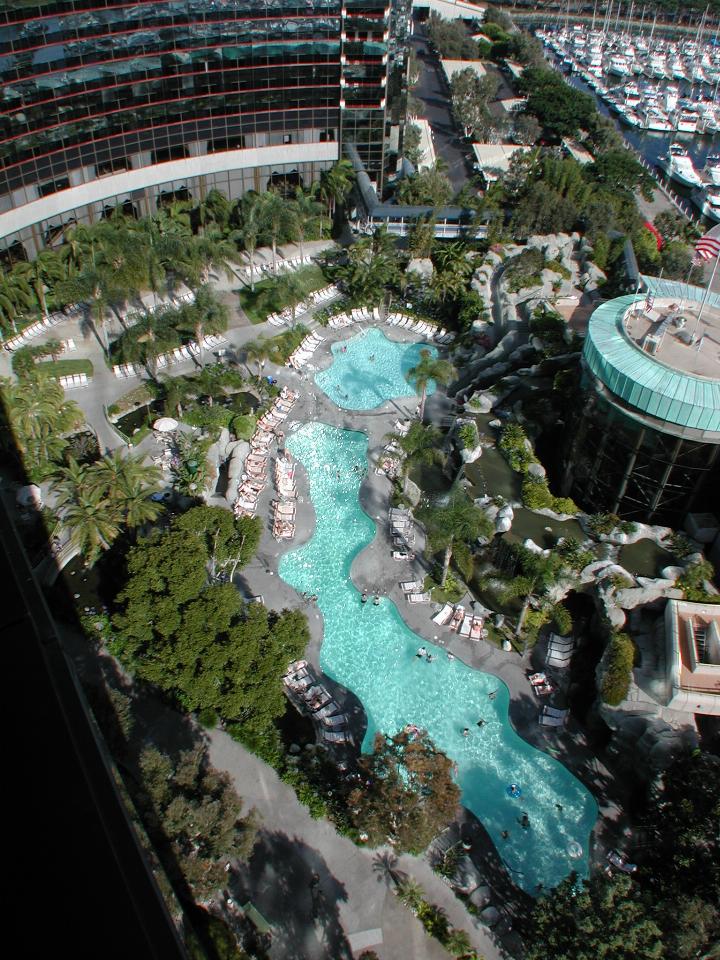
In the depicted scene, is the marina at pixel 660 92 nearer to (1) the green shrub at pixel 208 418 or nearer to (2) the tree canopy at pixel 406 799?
(1) the green shrub at pixel 208 418

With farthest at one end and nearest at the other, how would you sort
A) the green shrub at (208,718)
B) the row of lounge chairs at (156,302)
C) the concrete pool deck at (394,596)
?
1. the row of lounge chairs at (156,302)
2. the green shrub at (208,718)
3. the concrete pool deck at (394,596)

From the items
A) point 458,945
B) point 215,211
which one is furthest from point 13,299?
point 458,945

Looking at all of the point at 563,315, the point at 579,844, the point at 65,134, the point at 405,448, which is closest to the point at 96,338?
the point at 65,134

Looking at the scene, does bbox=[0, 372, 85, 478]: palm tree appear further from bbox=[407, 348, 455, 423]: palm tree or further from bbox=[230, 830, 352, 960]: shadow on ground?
bbox=[230, 830, 352, 960]: shadow on ground

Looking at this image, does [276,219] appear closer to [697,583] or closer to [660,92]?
[697,583]

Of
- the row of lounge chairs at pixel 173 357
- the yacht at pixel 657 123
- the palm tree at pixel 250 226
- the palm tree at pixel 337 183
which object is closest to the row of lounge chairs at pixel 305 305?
the palm tree at pixel 250 226

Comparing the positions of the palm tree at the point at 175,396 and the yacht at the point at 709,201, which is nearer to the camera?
the palm tree at the point at 175,396

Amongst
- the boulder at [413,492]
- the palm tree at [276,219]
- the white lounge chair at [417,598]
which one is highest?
the palm tree at [276,219]
